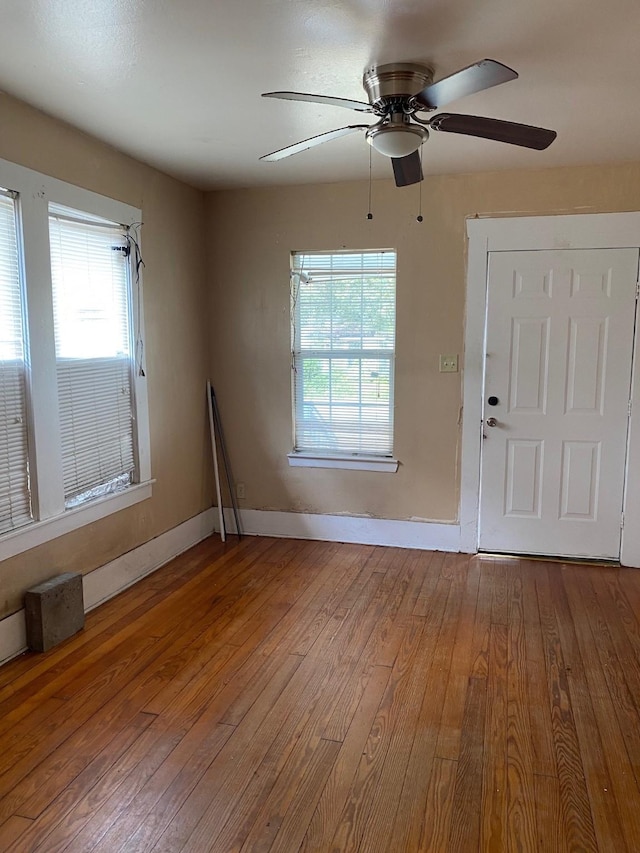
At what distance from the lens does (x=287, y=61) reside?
2.26 m

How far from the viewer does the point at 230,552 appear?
4223mm

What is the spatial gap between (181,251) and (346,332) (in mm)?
1246

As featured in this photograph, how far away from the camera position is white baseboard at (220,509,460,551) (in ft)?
13.8

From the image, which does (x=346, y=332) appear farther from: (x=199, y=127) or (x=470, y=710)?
(x=470, y=710)

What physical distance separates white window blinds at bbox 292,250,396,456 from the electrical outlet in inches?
13.4

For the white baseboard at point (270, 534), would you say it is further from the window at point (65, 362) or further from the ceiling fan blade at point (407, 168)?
the ceiling fan blade at point (407, 168)

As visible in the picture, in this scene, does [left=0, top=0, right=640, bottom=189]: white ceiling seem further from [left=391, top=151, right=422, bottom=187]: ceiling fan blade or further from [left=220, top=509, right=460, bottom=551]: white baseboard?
[left=220, top=509, right=460, bottom=551]: white baseboard

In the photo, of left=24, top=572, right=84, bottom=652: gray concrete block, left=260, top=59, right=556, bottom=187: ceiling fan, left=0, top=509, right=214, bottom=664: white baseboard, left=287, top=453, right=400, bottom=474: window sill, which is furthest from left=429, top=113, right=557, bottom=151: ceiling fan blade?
left=0, top=509, right=214, bottom=664: white baseboard

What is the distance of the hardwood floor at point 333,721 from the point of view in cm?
181

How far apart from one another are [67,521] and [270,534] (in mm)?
1763

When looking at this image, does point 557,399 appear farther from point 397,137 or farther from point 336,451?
point 397,137

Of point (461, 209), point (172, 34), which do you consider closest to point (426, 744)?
point (172, 34)

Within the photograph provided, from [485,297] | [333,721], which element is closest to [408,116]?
→ [485,297]

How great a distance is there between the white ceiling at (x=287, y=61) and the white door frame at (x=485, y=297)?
50cm
